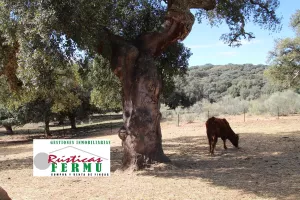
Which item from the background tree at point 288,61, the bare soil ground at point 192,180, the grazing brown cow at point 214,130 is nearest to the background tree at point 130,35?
the bare soil ground at point 192,180

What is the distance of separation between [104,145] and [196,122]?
1724cm

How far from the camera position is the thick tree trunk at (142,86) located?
30.0 feet

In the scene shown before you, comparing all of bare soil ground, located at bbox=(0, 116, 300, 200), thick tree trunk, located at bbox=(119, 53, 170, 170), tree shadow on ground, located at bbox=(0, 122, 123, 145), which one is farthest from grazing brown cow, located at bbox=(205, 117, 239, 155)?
tree shadow on ground, located at bbox=(0, 122, 123, 145)

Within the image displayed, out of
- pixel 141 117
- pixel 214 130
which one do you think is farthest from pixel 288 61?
pixel 141 117

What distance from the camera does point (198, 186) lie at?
7281mm

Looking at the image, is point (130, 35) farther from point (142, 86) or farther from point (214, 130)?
point (214, 130)

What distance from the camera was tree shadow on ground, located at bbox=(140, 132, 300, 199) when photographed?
23.5 feet

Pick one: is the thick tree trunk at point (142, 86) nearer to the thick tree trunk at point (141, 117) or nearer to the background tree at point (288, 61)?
the thick tree trunk at point (141, 117)

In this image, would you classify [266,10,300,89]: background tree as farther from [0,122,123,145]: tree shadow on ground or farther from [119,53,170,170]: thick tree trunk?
[119,53,170,170]: thick tree trunk

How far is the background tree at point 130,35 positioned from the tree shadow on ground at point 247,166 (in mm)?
1256

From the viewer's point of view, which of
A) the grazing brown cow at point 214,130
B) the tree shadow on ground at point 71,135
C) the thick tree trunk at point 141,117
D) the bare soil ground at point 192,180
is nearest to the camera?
the bare soil ground at point 192,180

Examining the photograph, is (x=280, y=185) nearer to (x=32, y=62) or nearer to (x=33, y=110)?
(x=32, y=62)

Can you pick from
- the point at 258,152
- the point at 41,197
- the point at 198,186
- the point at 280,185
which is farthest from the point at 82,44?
the point at 258,152

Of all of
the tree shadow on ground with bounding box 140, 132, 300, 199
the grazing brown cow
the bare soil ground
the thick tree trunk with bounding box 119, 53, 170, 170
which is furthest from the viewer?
the grazing brown cow
